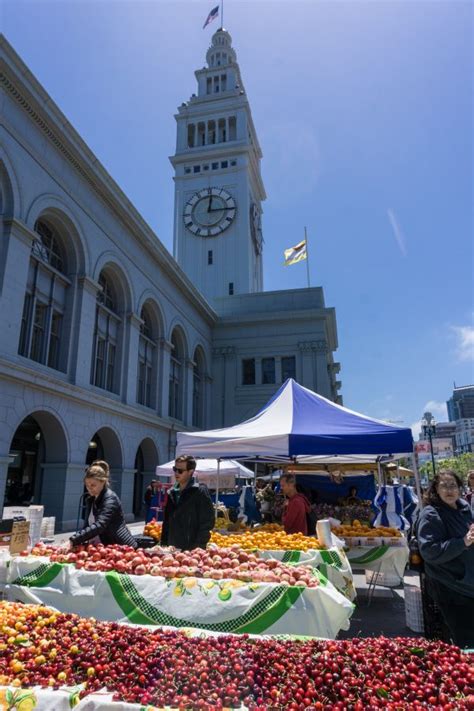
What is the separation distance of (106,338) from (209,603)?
17047 millimetres

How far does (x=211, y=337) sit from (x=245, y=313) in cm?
340

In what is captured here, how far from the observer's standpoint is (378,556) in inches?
293

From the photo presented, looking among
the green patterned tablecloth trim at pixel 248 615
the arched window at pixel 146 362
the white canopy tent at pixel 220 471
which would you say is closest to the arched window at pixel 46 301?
the white canopy tent at pixel 220 471

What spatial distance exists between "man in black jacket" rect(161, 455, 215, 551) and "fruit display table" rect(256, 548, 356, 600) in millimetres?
975

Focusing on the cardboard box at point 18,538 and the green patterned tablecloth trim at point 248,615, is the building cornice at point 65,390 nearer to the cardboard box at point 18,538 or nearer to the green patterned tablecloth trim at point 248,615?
the cardboard box at point 18,538

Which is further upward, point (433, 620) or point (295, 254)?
point (295, 254)

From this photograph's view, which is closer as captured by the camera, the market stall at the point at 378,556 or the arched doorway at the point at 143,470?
the market stall at the point at 378,556

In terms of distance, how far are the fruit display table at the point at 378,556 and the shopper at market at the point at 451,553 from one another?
380 centimetres

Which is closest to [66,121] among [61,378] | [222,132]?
[61,378]

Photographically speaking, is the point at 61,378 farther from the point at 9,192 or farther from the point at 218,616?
the point at 218,616

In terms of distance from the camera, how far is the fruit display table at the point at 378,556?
7465mm

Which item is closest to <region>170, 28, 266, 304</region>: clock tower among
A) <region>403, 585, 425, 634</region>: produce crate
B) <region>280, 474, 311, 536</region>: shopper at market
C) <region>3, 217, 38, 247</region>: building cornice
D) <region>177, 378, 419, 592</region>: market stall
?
<region>3, 217, 38, 247</region>: building cornice

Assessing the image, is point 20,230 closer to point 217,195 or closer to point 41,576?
point 41,576

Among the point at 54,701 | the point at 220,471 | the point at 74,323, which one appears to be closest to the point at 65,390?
the point at 74,323
